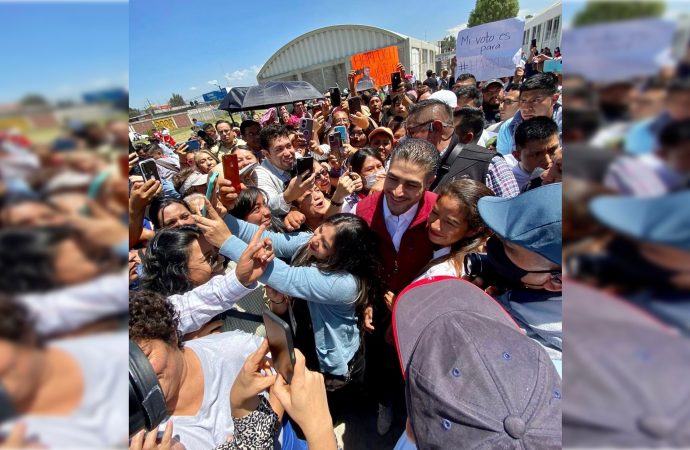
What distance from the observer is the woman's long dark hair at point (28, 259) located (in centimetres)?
27

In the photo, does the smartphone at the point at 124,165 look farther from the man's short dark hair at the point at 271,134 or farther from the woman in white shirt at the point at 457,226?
the man's short dark hair at the point at 271,134

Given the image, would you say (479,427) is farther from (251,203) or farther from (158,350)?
(251,203)

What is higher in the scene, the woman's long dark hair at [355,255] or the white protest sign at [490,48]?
the white protest sign at [490,48]

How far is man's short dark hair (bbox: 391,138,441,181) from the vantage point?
2053 millimetres

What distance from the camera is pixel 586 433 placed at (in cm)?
37

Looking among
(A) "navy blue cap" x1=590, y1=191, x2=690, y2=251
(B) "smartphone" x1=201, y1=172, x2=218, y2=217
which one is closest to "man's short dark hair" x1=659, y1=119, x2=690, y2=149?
(A) "navy blue cap" x1=590, y1=191, x2=690, y2=251

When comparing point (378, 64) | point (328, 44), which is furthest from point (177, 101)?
point (378, 64)

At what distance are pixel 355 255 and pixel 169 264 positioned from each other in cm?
98

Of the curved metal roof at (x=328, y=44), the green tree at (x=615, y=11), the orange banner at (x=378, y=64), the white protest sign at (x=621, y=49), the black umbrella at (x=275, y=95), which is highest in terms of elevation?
the curved metal roof at (x=328, y=44)

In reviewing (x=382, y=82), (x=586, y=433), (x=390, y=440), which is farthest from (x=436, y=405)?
(x=382, y=82)

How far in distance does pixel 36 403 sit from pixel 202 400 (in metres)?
1.15

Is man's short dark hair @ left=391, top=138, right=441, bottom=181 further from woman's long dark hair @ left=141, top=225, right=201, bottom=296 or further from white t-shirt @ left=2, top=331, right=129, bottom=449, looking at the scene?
white t-shirt @ left=2, top=331, right=129, bottom=449

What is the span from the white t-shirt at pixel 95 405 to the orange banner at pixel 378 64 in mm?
10770

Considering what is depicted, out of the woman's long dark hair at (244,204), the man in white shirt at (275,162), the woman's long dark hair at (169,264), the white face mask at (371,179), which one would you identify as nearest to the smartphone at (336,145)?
the man in white shirt at (275,162)
